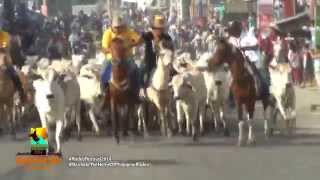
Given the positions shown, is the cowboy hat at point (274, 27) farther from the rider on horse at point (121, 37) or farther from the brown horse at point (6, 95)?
the brown horse at point (6, 95)

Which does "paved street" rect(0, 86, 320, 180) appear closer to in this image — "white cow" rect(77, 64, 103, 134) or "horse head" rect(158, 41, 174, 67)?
"white cow" rect(77, 64, 103, 134)

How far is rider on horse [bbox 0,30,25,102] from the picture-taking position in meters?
10.9

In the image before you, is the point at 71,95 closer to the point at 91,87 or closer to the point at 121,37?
the point at 91,87

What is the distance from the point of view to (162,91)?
37.9 ft

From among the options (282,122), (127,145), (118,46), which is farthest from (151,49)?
(282,122)

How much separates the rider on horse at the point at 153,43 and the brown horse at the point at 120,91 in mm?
275

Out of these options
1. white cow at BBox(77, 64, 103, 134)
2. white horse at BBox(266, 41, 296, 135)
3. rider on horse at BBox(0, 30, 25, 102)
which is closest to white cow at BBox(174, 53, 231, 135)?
white horse at BBox(266, 41, 296, 135)

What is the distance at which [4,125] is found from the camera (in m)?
11.4

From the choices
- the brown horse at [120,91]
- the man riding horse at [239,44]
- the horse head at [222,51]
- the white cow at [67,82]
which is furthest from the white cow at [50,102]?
the man riding horse at [239,44]

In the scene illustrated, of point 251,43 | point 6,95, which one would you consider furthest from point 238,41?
point 6,95

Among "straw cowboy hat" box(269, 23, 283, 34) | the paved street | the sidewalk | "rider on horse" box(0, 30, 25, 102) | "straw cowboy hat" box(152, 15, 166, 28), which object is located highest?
"straw cowboy hat" box(152, 15, 166, 28)

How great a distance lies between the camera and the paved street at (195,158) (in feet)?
29.9

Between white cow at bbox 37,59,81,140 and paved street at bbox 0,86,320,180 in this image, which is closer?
paved street at bbox 0,86,320,180

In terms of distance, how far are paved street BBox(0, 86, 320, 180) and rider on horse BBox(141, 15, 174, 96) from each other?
2.75 feet
